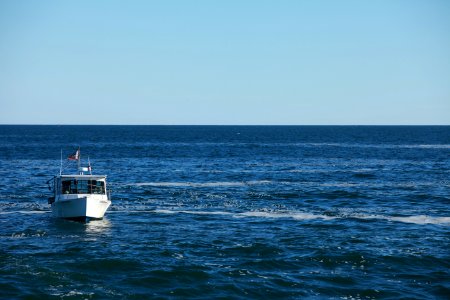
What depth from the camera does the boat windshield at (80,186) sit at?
4247 cm

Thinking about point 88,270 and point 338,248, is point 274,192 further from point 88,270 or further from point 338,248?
point 88,270

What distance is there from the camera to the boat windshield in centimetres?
4247

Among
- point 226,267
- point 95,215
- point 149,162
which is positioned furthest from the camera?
point 149,162

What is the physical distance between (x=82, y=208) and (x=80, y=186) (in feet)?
7.80

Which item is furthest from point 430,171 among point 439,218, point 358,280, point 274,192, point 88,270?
point 88,270

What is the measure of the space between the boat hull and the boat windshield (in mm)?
1137

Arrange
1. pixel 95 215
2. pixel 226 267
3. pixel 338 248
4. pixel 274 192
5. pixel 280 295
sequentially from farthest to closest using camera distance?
pixel 274 192 < pixel 95 215 < pixel 338 248 < pixel 226 267 < pixel 280 295

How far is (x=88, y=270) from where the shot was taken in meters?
29.2

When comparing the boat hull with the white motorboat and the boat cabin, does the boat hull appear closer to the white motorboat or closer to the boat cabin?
the white motorboat

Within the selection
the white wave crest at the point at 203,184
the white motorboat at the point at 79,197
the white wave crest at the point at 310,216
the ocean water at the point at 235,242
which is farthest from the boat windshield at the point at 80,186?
the white wave crest at the point at 203,184

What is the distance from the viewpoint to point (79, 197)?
137 feet

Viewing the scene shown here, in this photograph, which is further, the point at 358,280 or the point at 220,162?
the point at 220,162

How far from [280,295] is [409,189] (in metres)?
39.3

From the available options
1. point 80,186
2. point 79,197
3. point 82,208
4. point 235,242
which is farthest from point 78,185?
point 235,242
